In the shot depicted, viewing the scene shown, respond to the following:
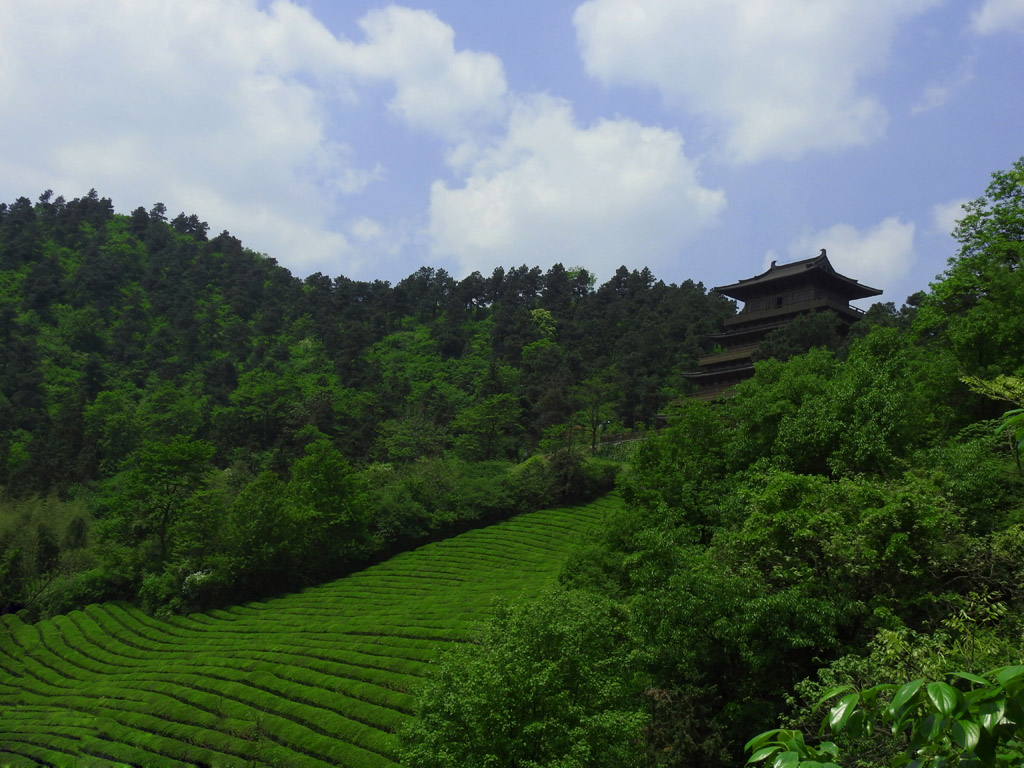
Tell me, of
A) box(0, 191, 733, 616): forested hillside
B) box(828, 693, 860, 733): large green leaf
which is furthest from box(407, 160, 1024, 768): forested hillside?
box(0, 191, 733, 616): forested hillside

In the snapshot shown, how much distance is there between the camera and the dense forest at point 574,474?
45.4 feet

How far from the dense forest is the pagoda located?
10.4ft

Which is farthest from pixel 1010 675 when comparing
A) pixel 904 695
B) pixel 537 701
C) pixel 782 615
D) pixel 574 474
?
pixel 574 474

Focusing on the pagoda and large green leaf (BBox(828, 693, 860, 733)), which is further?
the pagoda

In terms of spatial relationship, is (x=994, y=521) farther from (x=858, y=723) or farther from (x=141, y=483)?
(x=141, y=483)

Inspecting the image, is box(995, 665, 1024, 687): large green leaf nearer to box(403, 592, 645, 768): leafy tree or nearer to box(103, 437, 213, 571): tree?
box(403, 592, 645, 768): leafy tree

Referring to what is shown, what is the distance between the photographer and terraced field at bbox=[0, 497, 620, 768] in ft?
74.6

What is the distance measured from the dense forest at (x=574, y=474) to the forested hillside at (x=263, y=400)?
283 mm

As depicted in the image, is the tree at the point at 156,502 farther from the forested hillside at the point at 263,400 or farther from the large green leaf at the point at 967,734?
the large green leaf at the point at 967,734

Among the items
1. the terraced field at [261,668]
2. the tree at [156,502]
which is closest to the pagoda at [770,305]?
the terraced field at [261,668]

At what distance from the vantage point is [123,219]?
408 ft

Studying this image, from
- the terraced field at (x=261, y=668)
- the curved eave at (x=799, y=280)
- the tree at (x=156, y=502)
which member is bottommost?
the terraced field at (x=261, y=668)

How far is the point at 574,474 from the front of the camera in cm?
5116

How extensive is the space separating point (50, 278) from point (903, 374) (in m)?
98.5
